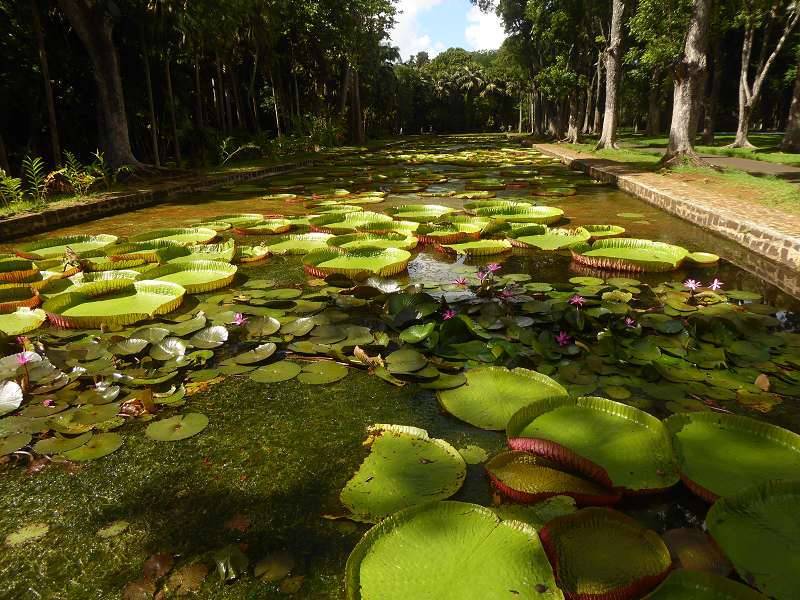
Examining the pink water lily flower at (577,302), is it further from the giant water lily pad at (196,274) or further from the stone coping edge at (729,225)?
the giant water lily pad at (196,274)

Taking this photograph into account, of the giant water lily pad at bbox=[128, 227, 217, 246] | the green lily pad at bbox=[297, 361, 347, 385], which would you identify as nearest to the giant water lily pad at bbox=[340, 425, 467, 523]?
the green lily pad at bbox=[297, 361, 347, 385]

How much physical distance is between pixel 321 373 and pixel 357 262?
56.8 inches

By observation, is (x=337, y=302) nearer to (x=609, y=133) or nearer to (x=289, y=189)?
(x=289, y=189)

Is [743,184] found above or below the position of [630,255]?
above

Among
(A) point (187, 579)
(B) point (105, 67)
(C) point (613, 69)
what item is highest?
(C) point (613, 69)

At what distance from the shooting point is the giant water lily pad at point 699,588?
0.89 m

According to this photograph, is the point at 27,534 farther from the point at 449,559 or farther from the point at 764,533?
the point at 764,533

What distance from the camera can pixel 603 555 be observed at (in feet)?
3.35

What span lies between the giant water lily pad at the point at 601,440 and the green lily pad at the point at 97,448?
3.95 feet

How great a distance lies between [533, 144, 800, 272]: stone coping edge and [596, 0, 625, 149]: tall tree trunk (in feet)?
24.9

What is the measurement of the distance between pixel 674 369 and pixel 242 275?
2670 mm

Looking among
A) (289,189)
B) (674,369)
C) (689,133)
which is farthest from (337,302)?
(689,133)

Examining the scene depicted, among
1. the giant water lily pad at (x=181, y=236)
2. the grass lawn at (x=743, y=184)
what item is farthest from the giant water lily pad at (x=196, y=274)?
the grass lawn at (x=743, y=184)

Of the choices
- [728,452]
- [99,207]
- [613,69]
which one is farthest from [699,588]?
[613,69]
